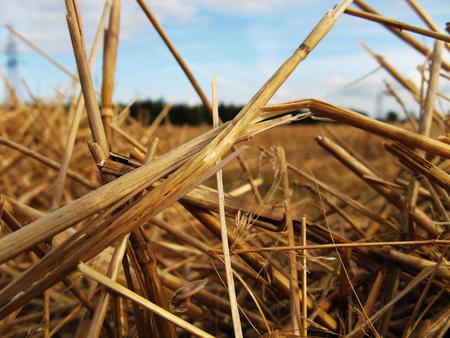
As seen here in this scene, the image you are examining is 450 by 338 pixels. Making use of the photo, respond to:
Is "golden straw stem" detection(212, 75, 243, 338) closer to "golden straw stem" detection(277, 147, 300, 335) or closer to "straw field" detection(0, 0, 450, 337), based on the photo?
"straw field" detection(0, 0, 450, 337)

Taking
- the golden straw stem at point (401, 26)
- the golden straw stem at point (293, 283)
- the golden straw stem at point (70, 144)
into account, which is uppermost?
the golden straw stem at point (401, 26)

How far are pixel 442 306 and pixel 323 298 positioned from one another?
250 mm

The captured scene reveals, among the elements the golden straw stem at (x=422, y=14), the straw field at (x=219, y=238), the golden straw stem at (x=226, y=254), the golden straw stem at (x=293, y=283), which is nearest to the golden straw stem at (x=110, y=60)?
the straw field at (x=219, y=238)

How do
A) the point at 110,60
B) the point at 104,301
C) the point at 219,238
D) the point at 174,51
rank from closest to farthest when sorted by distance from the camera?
1. the point at 104,301
2. the point at 219,238
3. the point at 110,60
4. the point at 174,51

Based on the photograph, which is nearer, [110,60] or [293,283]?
[293,283]

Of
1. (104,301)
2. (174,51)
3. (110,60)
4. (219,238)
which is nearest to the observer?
(104,301)

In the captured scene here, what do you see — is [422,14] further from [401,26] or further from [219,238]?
[219,238]

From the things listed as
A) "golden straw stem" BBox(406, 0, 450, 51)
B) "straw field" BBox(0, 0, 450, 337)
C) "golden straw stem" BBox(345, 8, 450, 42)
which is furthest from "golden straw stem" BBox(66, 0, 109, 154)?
"golden straw stem" BBox(406, 0, 450, 51)

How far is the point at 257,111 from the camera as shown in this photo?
501 millimetres

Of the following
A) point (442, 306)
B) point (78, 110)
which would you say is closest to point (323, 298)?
point (442, 306)

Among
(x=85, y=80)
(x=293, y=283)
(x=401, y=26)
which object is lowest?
(x=293, y=283)

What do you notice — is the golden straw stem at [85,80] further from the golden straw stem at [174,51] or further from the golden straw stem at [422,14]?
the golden straw stem at [422,14]

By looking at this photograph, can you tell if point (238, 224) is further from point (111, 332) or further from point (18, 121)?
point (18, 121)

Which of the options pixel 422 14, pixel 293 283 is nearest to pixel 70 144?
pixel 293 283
